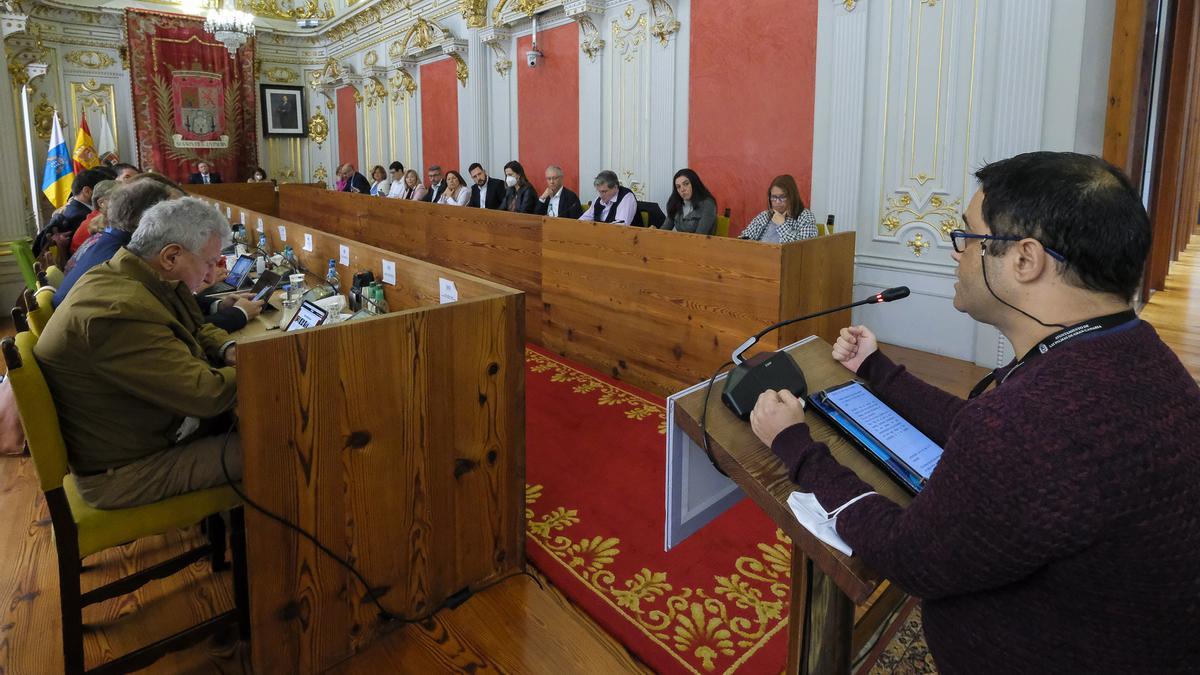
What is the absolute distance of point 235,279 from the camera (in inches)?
133

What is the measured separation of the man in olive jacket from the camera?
1.51 m

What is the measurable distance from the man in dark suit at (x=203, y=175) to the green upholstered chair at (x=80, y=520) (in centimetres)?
1062

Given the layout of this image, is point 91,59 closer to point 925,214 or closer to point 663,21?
point 663,21

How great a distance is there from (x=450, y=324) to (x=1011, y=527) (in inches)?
53.0

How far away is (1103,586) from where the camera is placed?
2.49 feet

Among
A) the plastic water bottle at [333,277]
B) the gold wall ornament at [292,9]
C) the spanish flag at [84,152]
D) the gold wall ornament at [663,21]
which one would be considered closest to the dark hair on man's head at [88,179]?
the plastic water bottle at [333,277]

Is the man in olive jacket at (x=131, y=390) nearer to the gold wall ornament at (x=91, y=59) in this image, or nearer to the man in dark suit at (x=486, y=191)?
the man in dark suit at (x=486, y=191)

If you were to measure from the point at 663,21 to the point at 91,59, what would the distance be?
29.5ft

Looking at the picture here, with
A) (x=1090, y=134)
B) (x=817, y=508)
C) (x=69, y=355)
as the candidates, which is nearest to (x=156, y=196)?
(x=69, y=355)

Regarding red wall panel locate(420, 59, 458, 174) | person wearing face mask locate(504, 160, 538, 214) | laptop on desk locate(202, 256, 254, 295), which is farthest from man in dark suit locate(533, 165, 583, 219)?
laptop on desk locate(202, 256, 254, 295)

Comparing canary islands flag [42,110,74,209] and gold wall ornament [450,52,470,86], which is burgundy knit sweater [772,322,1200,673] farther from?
canary islands flag [42,110,74,209]

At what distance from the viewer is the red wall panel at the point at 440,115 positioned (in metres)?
8.59

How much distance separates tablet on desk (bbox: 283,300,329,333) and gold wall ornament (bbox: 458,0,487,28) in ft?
20.6

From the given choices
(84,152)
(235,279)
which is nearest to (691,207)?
(235,279)
